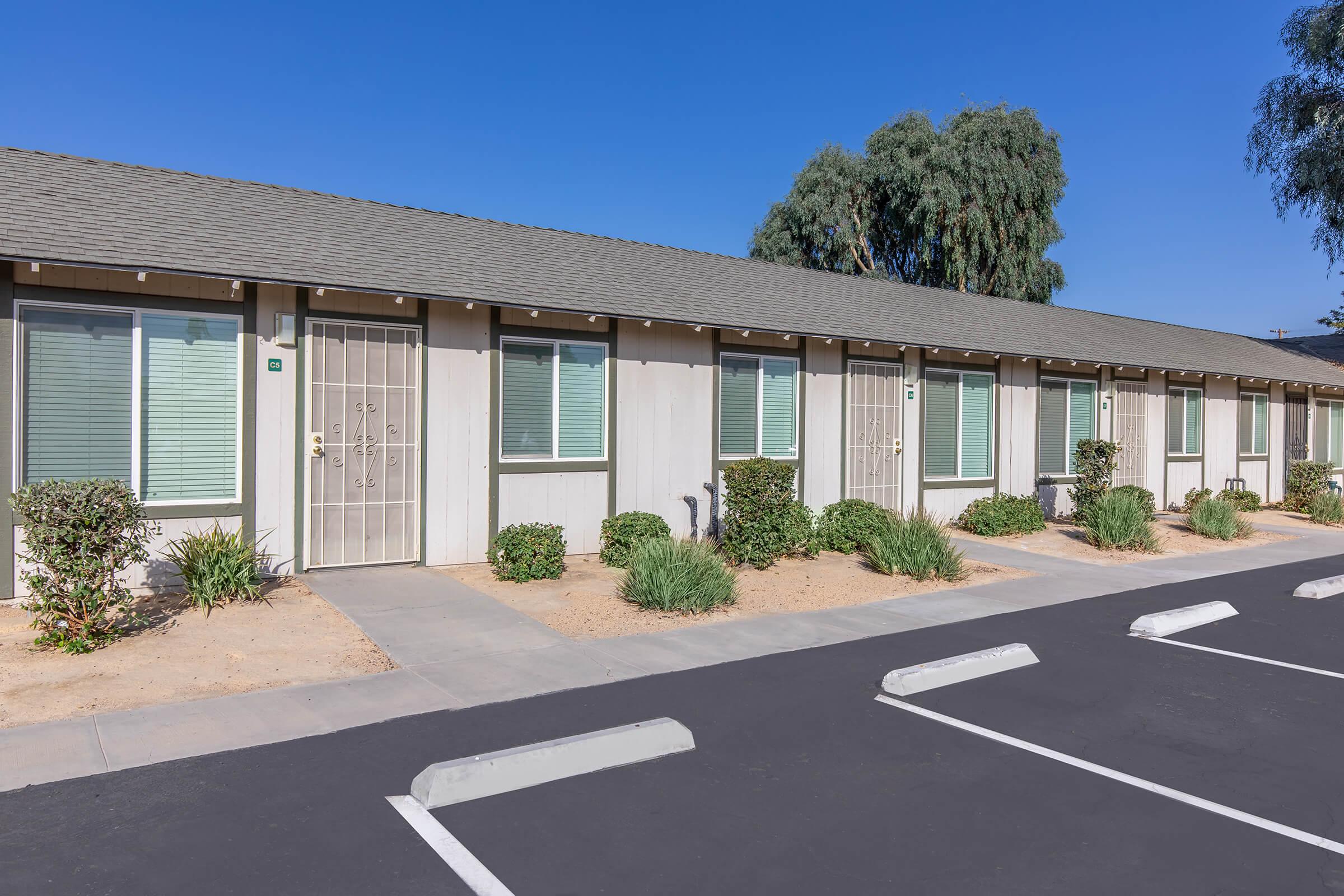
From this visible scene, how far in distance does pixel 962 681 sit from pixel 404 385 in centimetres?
673

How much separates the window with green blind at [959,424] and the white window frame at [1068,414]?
4.49 ft

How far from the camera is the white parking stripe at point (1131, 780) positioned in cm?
414

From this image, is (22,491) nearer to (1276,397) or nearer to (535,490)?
(535,490)

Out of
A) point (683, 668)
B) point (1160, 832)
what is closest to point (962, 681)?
point (683, 668)

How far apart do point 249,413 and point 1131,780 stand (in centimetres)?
832

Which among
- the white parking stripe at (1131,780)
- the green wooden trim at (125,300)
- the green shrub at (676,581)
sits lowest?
the white parking stripe at (1131,780)

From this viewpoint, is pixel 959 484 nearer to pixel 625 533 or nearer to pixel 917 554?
pixel 917 554

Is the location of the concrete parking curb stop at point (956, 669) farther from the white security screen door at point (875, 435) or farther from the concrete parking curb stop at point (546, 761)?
the white security screen door at point (875, 435)

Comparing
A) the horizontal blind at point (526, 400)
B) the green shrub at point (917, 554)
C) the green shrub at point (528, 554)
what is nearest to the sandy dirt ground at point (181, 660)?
the green shrub at point (528, 554)

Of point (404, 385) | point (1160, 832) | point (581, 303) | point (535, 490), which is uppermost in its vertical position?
point (581, 303)

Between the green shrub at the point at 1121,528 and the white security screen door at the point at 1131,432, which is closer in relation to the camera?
the green shrub at the point at 1121,528

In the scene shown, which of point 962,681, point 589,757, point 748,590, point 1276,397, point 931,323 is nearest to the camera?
point 589,757

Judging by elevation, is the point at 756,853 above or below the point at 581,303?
below

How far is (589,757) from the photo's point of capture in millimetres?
4824
